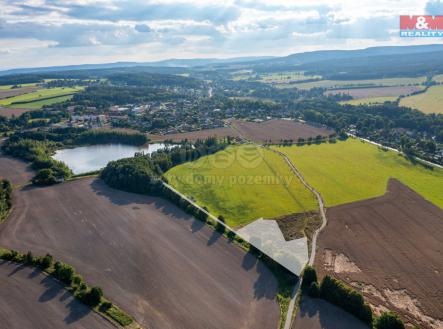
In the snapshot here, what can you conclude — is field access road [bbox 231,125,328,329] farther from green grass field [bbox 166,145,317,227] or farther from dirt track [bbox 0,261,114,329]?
dirt track [bbox 0,261,114,329]

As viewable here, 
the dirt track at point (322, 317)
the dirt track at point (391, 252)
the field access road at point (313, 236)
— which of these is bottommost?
the dirt track at point (391, 252)

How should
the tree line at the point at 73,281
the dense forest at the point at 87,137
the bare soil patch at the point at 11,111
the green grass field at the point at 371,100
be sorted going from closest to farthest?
the tree line at the point at 73,281 < the dense forest at the point at 87,137 < the bare soil patch at the point at 11,111 < the green grass field at the point at 371,100

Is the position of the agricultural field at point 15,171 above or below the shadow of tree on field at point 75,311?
above

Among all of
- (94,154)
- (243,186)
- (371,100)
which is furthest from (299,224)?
(371,100)

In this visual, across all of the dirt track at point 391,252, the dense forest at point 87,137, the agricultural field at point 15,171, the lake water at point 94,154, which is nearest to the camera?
the dirt track at point 391,252

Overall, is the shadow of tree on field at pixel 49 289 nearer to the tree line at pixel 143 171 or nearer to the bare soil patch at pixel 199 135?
the tree line at pixel 143 171

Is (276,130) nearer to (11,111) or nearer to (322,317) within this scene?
(322,317)

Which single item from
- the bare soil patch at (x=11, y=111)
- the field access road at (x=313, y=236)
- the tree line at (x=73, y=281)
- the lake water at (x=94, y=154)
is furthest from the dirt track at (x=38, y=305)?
the bare soil patch at (x=11, y=111)

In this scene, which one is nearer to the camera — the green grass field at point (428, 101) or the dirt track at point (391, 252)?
the dirt track at point (391, 252)
